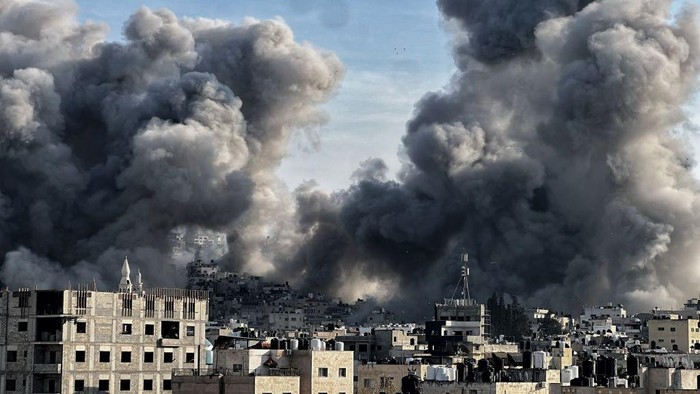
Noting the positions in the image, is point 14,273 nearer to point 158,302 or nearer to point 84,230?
point 84,230

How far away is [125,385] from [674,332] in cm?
5610

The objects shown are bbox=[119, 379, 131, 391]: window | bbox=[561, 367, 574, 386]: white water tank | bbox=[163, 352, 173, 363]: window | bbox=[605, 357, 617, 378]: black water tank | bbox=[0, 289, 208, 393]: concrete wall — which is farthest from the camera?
bbox=[605, 357, 617, 378]: black water tank

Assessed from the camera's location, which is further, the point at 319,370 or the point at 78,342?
the point at 78,342

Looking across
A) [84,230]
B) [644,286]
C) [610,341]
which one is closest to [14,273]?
[84,230]

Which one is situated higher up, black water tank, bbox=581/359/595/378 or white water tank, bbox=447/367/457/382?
black water tank, bbox=581/359/595/378

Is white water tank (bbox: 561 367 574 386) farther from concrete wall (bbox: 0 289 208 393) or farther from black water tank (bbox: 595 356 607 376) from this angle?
concrete wall (bbox: 0 289 208 393)

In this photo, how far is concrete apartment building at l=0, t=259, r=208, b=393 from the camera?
51.7 metres

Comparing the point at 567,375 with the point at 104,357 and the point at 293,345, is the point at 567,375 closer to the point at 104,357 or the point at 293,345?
the point at 293,345

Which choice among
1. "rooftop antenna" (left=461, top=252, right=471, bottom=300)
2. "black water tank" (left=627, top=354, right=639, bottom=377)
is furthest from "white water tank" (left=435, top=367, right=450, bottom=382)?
"rooftop antenna" (left=461, top=252, right=471, bottom=300)

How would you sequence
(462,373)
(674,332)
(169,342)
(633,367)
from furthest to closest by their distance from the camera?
1. (674,332)
2. (633,367)
3. (169,342)
4. (462,373)

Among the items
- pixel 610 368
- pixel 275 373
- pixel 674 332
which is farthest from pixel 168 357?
pixel 674 332

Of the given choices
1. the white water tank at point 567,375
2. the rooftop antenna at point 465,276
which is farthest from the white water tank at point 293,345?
the rooftop antenna at point 465,276

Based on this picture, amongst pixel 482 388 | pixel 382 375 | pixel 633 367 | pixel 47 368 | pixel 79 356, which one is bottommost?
pixel 482 388

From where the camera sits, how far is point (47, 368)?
169ft
